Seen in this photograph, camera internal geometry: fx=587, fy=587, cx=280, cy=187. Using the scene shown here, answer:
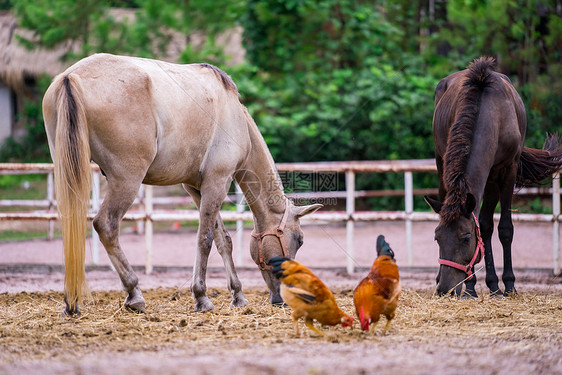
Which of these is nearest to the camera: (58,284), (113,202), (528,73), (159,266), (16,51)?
(113,202)

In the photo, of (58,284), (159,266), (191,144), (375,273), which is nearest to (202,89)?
(191,144)

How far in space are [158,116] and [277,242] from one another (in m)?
1.47

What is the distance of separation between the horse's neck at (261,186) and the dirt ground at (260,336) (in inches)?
30.1

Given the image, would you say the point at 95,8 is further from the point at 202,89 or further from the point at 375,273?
the point at 375,273

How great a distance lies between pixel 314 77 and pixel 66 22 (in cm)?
742

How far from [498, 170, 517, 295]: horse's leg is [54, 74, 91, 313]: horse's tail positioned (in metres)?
3.79

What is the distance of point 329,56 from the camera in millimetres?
14953

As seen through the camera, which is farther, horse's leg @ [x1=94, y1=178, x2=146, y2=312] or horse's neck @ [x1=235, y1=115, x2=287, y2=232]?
horse's neck @ [x1=235, y1=115, x2=287, y2=232]

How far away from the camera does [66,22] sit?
652 inches


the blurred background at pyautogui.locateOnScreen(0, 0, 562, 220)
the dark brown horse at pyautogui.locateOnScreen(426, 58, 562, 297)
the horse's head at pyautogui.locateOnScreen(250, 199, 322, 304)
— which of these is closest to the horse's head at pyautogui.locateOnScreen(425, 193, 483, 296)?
the dark brown horse at pyautogui.locateOnScreen(426, 58, 562, 297)

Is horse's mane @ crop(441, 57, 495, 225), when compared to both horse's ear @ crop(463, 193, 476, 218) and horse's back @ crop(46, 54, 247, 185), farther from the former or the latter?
horse's back @ crop(46, 54, 247, 185)

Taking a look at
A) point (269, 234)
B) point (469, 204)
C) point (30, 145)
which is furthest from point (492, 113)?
point (30, 145)

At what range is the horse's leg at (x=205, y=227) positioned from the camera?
466cm

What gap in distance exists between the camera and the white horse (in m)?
3.92
